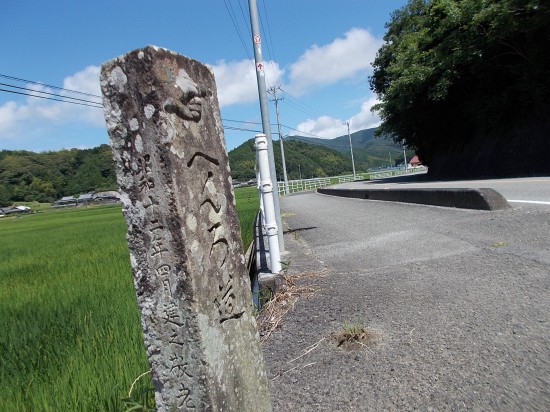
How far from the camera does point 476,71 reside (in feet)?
56.7

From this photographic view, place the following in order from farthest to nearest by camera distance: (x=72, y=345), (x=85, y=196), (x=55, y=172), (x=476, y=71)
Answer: (x=85, y=196), (x=55, y=172), (x=476, y=71), (x=72, y=345)

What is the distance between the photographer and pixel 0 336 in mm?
3148

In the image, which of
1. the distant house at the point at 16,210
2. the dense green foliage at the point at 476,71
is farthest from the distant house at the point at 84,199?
the dense green foliage at the point at 476,71

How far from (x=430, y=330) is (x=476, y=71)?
18.0 meters

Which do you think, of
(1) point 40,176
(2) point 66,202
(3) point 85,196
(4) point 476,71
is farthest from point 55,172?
(4) point 476,71

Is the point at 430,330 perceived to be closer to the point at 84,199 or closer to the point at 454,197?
the point at 454,197

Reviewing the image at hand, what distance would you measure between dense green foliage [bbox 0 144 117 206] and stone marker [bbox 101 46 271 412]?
44594 millimetres

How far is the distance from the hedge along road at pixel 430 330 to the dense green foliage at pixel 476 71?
41.9 ft

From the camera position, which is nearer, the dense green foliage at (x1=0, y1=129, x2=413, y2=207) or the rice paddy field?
the rice paddy field

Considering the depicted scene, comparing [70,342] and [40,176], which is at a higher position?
[40,176]

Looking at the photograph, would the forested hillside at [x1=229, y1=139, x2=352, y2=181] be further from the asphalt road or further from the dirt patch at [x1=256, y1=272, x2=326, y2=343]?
the dirt patch at [x1=256, y1=272, x2=326, y2=343]

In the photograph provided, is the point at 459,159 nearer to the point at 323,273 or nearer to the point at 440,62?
the point at 440,62

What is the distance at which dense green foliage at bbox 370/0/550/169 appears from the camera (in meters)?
14.4

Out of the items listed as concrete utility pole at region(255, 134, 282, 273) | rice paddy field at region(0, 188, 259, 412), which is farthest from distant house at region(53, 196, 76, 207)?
concrete utility pole at region(255, 134, 282, 273)
